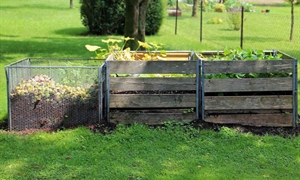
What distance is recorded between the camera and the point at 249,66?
6.25 m

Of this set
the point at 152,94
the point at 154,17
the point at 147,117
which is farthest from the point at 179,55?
the point at 154,17

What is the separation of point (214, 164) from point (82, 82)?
7.31 ft

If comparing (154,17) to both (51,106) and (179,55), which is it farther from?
(51,106)

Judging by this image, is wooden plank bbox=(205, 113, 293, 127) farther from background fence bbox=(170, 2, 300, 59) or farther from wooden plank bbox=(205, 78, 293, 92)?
background fence bbox=(170, 2, 300, 59)

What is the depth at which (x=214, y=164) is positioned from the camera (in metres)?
5.09

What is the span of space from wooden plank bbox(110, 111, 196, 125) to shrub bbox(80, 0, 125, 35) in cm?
1593

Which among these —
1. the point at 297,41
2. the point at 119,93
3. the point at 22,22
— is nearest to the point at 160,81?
the point at 119,93

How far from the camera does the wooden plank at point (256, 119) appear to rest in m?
6.28

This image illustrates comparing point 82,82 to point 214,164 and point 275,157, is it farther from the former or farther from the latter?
point 275,157

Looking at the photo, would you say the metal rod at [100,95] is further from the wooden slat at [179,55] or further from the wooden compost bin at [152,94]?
the wooden slat at [179,55]

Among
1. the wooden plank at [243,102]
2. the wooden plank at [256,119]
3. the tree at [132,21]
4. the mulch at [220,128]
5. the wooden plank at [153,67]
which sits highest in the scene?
the tree at [132,21]

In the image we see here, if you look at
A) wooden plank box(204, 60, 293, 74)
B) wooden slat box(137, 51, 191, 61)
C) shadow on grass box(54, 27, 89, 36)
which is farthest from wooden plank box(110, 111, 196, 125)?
shadow on grass box(54, 27, 89, 36)

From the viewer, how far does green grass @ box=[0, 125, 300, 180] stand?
4820mm

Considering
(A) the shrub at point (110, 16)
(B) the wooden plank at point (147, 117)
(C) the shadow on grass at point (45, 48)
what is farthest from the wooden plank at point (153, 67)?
(A) the shrub at point (110, 16)
